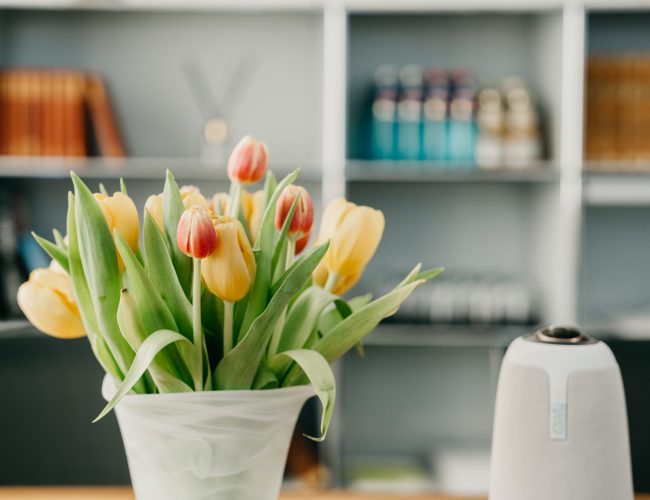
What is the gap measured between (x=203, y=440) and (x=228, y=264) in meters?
0.15

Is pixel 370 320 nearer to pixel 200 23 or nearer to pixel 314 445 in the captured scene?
pixel 314 445

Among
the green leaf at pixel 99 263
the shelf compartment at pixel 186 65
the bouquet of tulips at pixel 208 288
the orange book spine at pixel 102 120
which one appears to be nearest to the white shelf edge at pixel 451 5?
the shelf compartment at pixel 186 65

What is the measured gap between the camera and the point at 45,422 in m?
1.82

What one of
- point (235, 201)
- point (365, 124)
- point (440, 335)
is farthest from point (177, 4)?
point (235, 201)

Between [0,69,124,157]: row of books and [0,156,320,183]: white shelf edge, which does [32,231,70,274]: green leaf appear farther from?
[0,69,124,157]: row of books

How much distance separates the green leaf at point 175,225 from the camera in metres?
0.78

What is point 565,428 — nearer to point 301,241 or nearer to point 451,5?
point 301,241

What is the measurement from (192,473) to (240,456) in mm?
42

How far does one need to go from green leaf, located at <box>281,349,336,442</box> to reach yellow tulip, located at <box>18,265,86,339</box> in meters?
0.21

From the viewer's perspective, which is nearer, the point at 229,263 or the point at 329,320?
the point at 229,263

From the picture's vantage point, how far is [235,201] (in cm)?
83

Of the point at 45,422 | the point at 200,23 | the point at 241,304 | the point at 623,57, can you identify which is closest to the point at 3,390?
the point at 45,422

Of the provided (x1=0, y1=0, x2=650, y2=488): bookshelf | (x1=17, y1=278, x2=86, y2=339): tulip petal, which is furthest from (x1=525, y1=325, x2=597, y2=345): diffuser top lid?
(x1=0, y1=0, x2=650, y2=488): bookshelf

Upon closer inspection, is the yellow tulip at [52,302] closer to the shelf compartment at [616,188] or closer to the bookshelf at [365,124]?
the bookshelf at [365,124]
